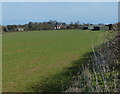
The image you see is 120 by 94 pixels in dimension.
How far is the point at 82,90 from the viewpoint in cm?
604

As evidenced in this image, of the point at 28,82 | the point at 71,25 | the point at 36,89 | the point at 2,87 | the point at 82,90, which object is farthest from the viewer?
the point at 71,25

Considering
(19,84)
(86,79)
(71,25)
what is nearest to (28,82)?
(19,84)

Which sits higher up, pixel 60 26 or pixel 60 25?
pixel 60 25

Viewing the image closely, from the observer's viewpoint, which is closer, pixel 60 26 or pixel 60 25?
pixel 60 26

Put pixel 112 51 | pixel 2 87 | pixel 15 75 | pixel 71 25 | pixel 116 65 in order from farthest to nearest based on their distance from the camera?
pixel 71 25 < pixel 15 75 < pixel 2 87 < pixel 116 65 < pixel 112 51

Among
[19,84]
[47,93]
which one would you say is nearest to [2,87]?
[19,84]

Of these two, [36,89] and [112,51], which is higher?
[112,51]

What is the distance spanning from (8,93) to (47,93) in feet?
5.56

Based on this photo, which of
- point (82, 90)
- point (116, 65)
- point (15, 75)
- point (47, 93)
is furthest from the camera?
point (15, 75)

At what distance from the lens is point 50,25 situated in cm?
12738

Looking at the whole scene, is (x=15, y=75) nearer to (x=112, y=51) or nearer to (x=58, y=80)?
(x=58, y=80)

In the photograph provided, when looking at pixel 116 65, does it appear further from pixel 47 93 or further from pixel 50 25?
pixel 50 25

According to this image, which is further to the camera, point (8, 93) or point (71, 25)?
point (71, 25)

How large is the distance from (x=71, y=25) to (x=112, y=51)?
115m
